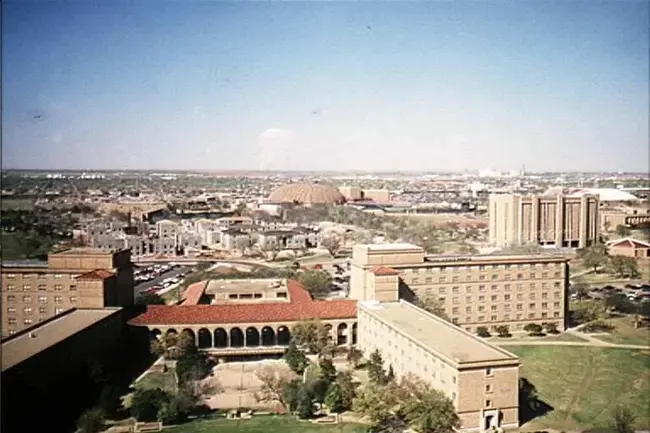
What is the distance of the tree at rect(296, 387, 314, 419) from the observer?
3.91 metres

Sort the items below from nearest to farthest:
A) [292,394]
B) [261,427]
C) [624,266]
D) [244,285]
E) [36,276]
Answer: [261,427] < [292,394] < [36,276] < [244,285] < [624,266]

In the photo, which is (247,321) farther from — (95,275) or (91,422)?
(91,422)

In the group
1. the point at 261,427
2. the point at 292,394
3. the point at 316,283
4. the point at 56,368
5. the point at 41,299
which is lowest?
the point at 261,427

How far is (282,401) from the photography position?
4.11m

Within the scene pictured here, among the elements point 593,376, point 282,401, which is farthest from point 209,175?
point 593,376

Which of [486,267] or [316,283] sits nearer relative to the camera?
[486,267]

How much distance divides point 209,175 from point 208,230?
1.06m

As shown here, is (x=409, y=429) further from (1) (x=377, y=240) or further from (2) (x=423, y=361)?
(1) (x=377, y=240)

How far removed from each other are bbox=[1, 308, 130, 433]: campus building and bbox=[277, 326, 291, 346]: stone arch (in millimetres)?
1224

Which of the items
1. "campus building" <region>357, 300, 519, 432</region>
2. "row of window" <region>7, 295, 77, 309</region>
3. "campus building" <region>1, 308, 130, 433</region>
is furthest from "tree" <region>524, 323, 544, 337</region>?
"row of window" <region>7, 295, 77, 309</region>

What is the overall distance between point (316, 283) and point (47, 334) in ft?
10.3

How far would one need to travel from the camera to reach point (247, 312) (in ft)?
18.5

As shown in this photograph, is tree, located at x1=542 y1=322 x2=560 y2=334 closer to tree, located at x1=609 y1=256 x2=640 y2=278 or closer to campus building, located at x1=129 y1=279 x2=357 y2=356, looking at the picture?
tree, located at x1=609 y1=256 x2=640 y2=278

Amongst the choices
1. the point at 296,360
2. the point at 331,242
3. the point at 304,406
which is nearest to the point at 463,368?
the point at 304,406
